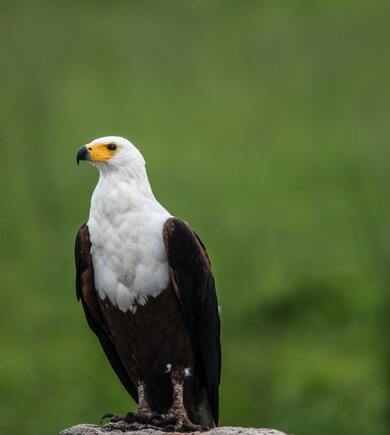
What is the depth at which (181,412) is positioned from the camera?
8672 mm

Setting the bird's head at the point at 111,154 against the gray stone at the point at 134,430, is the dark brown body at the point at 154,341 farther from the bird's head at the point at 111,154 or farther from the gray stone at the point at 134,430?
the bird's head at the point at 111,154

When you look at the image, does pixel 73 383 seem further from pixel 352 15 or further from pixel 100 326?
pixel 352 15

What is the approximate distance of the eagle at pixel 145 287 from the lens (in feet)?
27.7

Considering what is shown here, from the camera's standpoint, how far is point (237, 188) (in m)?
25.2

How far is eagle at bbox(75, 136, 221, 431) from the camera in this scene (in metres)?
8.45

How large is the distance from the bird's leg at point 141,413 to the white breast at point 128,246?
Result: 0.73 m

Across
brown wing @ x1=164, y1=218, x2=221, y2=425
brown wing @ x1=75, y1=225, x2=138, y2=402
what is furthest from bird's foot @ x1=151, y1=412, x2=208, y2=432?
brown wing @ x1=75, y1=225, x2=138, y2=402

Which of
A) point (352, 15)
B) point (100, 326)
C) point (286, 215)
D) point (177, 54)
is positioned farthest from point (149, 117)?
point (100, 326)

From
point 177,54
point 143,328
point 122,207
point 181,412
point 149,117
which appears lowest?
point 181,412

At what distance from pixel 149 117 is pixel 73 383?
9.20 metres

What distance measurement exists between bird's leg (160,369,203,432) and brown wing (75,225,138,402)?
21.7 inches

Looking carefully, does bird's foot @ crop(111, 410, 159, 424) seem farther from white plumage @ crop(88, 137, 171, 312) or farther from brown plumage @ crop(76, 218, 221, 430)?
white plumage @ crop(88, 137, 171, 312)

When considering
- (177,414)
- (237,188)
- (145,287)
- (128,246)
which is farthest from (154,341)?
(237,188)

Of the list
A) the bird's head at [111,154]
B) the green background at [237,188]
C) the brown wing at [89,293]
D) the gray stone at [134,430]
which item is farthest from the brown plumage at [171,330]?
the green background at [237,188]
